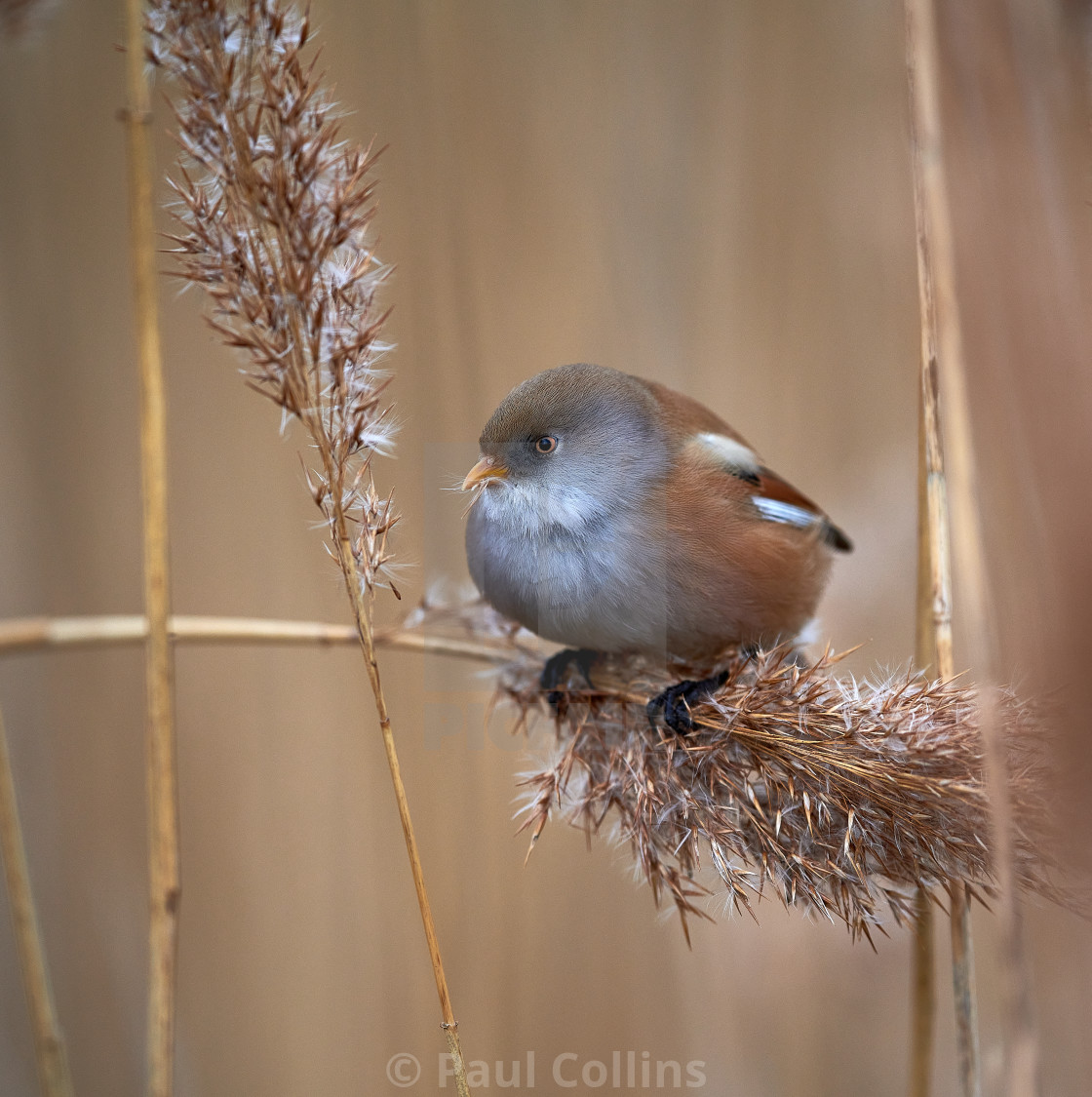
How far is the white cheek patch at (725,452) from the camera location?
2.03 meters

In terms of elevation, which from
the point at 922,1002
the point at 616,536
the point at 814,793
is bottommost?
the point at 922,1002

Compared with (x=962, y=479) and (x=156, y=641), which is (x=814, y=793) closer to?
(x=962, y=479)

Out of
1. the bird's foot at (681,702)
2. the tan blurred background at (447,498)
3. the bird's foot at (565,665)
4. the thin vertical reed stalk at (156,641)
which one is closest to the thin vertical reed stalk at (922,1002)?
the bird's foot at (681,702)

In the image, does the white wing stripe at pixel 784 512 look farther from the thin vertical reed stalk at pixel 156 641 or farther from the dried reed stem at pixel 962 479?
the thin vertical reed stalk at pixel 156 641

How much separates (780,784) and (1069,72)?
4.17 feet

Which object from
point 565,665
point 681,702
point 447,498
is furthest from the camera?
point 447,498

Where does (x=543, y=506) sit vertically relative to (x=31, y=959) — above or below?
above

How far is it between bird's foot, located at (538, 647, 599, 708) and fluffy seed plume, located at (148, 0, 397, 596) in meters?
0.78

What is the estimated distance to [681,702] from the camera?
1603 millimetres

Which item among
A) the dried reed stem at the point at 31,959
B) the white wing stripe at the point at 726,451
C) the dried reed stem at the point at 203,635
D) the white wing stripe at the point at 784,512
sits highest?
the white wing stripe at the point at 726,451

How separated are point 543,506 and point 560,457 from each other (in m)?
0.12

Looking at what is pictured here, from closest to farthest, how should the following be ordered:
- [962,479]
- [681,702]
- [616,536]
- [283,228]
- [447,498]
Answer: [962,479] < [283,228] < [681,702] < [616,536] < [447,498]

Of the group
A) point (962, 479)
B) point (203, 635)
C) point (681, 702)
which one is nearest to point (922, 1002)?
point (681, 702)

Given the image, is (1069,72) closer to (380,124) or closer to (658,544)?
(658,544)
